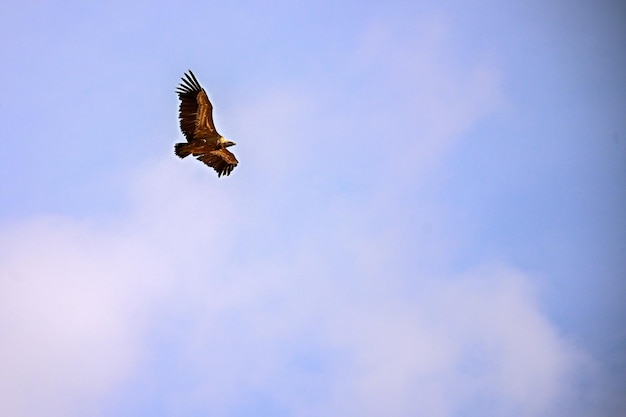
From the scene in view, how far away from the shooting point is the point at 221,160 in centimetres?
4838

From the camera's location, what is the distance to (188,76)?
45.0m

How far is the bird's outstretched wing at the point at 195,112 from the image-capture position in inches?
1780

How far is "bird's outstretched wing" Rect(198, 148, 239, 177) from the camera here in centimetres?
4803

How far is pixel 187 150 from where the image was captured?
46750 mm

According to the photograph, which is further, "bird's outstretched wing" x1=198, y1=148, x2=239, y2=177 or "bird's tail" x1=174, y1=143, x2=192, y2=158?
"bird's outstretched wing" x1=198, y1=148, x2=239, y2=177

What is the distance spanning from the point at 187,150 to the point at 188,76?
4.22 metres

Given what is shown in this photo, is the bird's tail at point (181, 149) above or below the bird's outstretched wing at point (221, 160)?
below

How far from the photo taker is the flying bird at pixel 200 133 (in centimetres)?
4531

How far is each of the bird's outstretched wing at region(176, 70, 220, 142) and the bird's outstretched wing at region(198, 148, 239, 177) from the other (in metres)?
1.56

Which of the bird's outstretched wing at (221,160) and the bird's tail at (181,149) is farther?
the bird's outstretched wing at (221,160)

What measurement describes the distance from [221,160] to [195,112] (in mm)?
3713

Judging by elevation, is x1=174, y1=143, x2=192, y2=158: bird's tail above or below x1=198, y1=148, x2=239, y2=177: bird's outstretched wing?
below

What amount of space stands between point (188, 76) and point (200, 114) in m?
2.18

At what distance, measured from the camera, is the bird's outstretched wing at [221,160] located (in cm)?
4803
